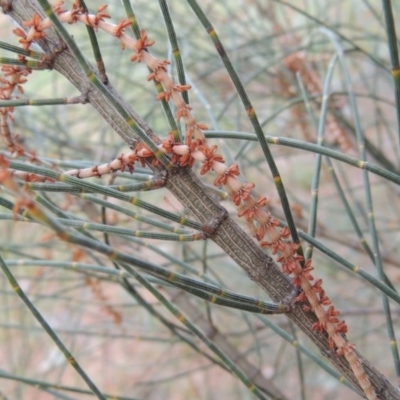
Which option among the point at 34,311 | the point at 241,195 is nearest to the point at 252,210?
the point at 241,195

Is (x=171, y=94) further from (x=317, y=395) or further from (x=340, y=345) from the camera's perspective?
(x=317, y=395)

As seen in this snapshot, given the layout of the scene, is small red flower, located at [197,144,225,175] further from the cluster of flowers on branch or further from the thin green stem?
the thin green stem

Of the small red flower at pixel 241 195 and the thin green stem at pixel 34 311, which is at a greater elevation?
the small red flower at pixel 241 195

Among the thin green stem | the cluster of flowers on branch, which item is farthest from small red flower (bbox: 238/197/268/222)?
the thin green stem

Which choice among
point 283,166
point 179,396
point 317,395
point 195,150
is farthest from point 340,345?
point 283,166

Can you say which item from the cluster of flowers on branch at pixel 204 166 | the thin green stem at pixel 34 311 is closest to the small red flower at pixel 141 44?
the cluster of flowers on branch at pixel 204 166

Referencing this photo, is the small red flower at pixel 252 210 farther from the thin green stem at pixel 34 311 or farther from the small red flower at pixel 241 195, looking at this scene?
the thin green stem at pixel 34 311

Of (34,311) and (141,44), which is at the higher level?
(141,44)

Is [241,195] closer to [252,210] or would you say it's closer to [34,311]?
→ [252,210]
